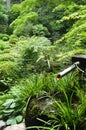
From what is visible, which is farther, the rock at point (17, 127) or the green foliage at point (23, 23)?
the green foliage at point (23, 23)

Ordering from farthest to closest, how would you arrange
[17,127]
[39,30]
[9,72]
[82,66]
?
[39,30] → [9,72] → [17,127] → [82,66]

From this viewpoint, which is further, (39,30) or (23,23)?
(39,30)

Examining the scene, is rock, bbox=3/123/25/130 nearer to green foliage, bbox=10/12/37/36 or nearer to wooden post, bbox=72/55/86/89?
wooden post, bbox=72/55/86/89

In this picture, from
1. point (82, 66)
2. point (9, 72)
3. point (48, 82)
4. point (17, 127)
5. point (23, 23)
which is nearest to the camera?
point (82, 66)

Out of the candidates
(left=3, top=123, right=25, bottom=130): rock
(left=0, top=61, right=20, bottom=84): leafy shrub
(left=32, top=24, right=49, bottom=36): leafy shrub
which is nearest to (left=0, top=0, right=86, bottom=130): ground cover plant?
(left=0, top=61, right=20, bottom=84): leafy shrub

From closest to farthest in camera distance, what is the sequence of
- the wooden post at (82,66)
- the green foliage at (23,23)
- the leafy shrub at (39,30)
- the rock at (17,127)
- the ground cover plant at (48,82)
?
the ground cover plant at (48,82), the wooden post at (82,66), the rock at (17,127), the green foliage at (23,23), the leafy shrub at (39,30)

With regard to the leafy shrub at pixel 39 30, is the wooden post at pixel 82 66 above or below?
above

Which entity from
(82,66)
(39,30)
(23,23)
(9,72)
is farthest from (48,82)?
(39,30)

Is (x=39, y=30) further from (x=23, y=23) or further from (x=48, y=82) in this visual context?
(x=48, y=82)

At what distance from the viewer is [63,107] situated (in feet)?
9.61

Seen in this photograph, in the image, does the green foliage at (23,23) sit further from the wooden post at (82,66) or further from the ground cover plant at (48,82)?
the wooden post at (82,66)

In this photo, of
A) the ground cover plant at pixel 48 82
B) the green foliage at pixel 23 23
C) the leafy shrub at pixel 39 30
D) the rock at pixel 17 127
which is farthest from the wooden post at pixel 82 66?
the leafy shrub at pixel 39 30

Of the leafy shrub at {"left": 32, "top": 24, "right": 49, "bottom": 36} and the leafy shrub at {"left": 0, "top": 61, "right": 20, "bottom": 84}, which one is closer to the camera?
the leafy shrub at {"left": 0, "top": 61, "right": 20, "bottom": 84}

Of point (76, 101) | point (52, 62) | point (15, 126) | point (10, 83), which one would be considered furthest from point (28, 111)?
point (52, 62)
